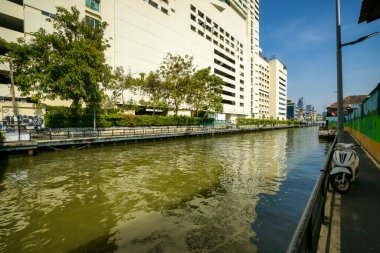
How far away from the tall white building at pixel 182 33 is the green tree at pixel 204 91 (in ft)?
42.0

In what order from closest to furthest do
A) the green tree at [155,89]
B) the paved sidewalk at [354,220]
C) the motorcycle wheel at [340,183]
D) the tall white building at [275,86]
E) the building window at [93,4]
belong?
the paved sidewalk at [354,220] → the motorcycle wheel at [340,183] → the building window at [93,4] → the green tree at [155,89] → the tall white building at [275,86]

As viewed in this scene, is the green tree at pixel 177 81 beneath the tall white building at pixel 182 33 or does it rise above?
beneath

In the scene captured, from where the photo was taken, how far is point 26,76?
22.3 meters

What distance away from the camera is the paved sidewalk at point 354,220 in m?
3.99

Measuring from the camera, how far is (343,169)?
6.72m

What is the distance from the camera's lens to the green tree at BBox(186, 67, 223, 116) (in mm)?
43594

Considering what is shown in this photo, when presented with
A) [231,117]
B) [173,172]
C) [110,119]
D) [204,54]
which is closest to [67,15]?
[110,119]

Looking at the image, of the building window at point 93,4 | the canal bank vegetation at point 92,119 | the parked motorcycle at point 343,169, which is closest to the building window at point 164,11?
the building window at point 93,4

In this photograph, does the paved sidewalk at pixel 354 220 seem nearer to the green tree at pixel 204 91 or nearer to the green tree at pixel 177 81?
the green tree at pixel 177 81

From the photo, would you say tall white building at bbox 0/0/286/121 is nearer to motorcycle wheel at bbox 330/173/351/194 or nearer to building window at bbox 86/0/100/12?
building window at bbox 86/0/100/12

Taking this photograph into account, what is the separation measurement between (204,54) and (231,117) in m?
28.4

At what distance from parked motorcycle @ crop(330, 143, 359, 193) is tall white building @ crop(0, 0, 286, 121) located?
3567 centimetres

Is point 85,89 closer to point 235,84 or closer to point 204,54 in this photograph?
point 204,54

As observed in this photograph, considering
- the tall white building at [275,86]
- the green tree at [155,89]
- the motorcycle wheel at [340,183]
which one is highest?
the tall white building at [275,86]
